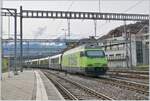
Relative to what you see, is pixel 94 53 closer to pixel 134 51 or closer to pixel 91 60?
pixel 91 60

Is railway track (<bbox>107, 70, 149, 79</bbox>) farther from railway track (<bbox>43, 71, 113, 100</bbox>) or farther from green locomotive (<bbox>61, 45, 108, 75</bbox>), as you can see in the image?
railway track (<bbox>43, 71, 113, 100</bbox>)

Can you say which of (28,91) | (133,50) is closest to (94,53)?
(28,91)

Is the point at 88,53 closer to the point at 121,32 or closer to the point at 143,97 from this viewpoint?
the point at 143,97

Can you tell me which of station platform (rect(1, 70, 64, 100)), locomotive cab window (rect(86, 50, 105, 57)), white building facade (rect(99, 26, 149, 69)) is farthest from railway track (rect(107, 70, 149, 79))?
white building facade (rect(99, 26, 149, 69))

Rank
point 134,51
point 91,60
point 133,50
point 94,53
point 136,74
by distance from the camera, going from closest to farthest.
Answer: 1. point 91,60
2. point 94,53
3. point 136,74
4. point 134,51
5. point 133,50

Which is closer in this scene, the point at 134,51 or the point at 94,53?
the point at 94,53

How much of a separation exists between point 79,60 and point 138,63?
49571mm

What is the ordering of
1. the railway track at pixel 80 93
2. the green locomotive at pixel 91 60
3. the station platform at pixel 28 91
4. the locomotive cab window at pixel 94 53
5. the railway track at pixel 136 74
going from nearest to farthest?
the station platform at pixel 28 91
the railway track at pixel 80 93
the railway track at pixel 136 74
the green locomotive at pixel 91 60
the locomotive cab window at pixel 94 53

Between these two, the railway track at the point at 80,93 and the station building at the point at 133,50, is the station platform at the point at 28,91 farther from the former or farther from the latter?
the station building at the point at 133,50

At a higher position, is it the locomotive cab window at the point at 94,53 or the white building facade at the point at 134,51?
the white building facade at the point at 134,51

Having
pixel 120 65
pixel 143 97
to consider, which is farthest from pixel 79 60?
pixel 120 65

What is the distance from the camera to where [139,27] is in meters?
98.7

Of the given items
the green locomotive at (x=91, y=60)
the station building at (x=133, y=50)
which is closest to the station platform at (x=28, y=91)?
the green locomotive at (x=91, y=60)

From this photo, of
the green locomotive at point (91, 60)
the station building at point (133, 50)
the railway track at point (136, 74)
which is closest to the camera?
the railway track at point (136, 74)
